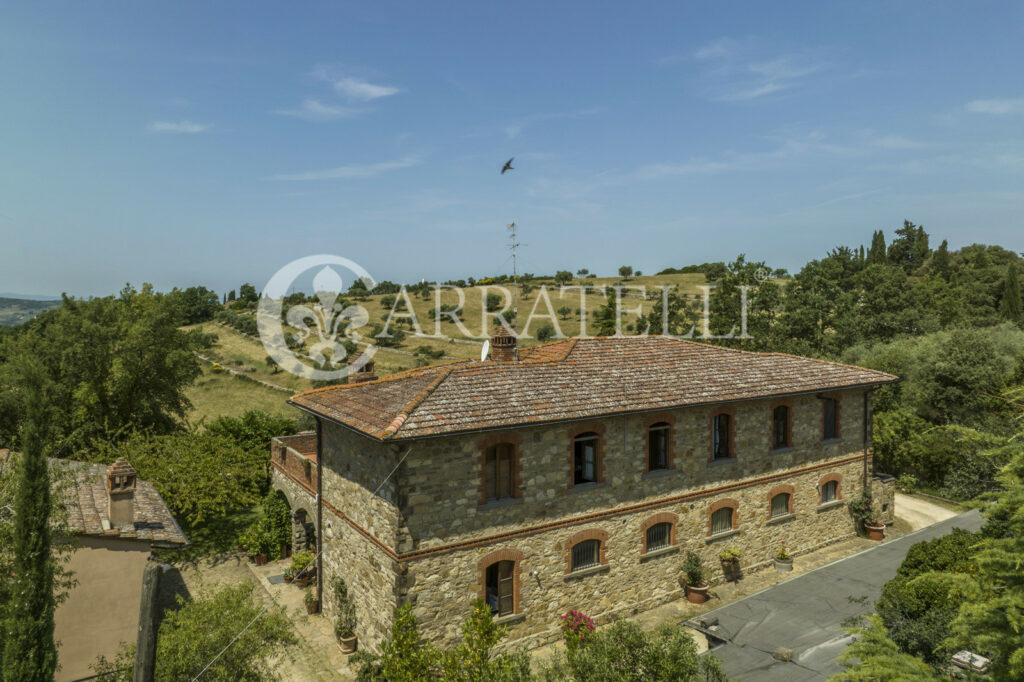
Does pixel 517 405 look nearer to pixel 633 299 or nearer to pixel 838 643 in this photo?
pixel 838 643

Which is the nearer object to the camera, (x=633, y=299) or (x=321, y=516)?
(x=321, y=516)

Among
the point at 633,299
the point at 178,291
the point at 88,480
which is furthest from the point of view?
the point at 633,299

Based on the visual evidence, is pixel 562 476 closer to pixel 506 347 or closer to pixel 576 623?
pixel 576 623

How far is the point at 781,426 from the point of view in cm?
2016

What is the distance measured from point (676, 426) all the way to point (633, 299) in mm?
73953

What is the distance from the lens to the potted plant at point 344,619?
15.3 m

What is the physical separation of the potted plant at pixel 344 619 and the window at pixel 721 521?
1124cm

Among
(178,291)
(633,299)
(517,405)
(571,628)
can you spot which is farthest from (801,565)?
(633,299)

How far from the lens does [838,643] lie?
48.6 feet

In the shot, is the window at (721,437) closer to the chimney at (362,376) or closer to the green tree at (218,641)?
the chimney at (362,376)

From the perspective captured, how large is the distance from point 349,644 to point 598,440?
8.63 metres

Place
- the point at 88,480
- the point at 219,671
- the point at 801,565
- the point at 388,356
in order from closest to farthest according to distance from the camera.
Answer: the point at 219,671 → the point at 88,480 → the point at 801,565 → the point at 388,356

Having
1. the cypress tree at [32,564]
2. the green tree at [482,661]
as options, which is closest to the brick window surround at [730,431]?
the green tree at [482,661]


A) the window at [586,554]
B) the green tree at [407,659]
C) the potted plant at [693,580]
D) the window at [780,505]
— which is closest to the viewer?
the green tree at [407,659]
